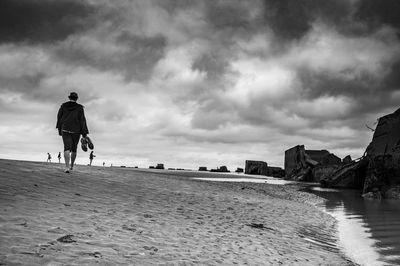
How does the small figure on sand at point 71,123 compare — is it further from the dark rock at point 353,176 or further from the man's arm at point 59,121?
the dark rock at point 353,176

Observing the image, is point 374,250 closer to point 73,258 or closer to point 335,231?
point 335,231

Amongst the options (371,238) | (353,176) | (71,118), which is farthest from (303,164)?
(71,118)

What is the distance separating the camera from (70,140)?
38.0ft

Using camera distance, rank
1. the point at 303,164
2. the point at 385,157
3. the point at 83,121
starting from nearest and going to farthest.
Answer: the point at 83,121, the point at 385,157, the point at 303,164

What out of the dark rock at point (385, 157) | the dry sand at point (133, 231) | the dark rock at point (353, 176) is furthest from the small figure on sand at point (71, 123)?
the dark rock at point (353, 176)

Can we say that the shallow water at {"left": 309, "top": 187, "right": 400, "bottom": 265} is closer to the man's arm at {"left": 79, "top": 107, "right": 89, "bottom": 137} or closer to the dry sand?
the dry sand

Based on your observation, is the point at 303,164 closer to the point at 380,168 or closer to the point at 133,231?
the point at 380,168

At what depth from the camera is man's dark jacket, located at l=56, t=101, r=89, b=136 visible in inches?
452

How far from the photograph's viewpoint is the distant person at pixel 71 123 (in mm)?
11478

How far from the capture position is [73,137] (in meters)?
11.6

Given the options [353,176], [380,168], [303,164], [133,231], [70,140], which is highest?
[303,164]

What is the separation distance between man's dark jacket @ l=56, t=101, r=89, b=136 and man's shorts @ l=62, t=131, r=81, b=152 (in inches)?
6.7

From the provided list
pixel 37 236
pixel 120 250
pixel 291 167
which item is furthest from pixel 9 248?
pixel 291 167

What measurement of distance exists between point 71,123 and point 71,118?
0.18 meters
